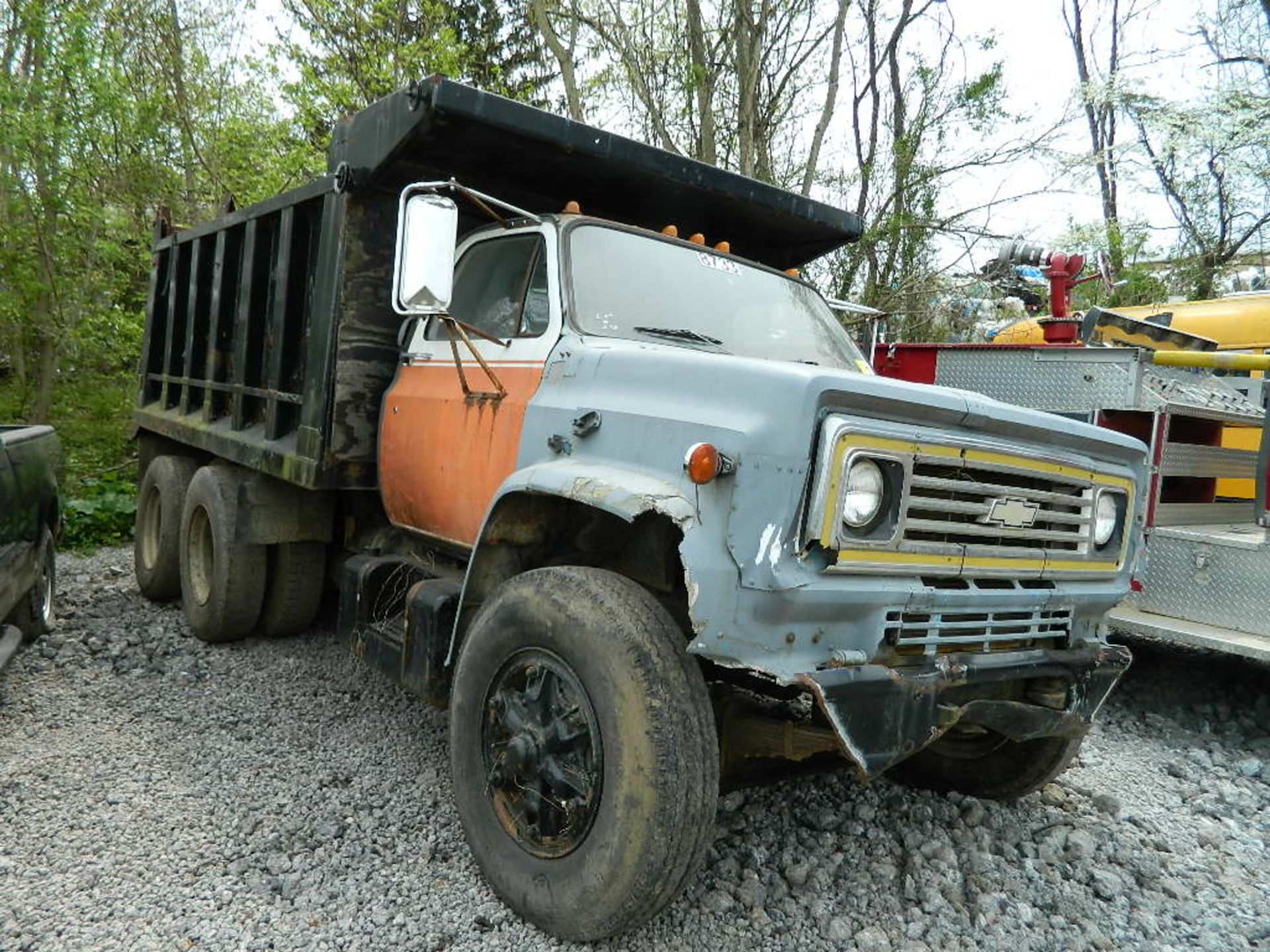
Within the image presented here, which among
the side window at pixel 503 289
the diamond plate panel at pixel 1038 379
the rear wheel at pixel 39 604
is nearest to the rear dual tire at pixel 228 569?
the rear wheel at pixel 39 604

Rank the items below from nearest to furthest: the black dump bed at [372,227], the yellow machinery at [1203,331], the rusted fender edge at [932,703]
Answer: the rusted fender edge at [932,703]
the black dump bed at [372,227]
the yellow machinery at [1203,331]

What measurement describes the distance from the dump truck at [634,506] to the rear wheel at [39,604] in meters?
0.98

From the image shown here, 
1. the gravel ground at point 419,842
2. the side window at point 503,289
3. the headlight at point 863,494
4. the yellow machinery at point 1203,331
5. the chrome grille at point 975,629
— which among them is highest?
the yellow machinery at point 1203,331

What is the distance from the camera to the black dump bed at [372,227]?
390cm

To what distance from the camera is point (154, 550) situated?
630cm

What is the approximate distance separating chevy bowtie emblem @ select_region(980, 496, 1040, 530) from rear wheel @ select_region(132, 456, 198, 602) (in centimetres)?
511

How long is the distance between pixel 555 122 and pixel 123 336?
8987 mm

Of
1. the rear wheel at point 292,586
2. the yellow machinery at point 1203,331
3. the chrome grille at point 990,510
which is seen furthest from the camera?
the yellow machinery at point 1203,331

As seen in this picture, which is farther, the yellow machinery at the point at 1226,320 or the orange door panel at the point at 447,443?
the yellow machinery at the point at 1226,320

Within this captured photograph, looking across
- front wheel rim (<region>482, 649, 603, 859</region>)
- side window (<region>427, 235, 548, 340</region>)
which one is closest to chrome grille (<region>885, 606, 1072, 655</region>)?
front wheel rim (<region>482, 649, 603, 859</region>)

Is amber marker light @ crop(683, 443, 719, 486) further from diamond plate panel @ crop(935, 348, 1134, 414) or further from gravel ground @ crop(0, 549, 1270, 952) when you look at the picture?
diamond plate panel @ crop(935, 348, 1134, 414)

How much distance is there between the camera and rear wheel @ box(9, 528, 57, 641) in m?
4.91

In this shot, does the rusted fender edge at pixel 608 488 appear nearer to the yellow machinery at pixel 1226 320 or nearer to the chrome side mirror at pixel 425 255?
the chrome side mirror at pixel 425 255

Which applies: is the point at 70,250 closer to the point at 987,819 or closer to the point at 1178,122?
the point at 987,819
